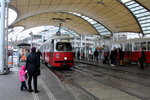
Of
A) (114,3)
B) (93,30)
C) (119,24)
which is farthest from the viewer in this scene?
(93,30)

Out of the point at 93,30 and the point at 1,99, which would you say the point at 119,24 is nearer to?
the point at 93,30

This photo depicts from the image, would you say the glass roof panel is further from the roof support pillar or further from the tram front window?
the roof support pillar

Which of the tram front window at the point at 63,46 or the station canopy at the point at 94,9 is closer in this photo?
the tram front window at the point at 63,46

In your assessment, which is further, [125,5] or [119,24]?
[119,24]

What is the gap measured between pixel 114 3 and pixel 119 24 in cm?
904

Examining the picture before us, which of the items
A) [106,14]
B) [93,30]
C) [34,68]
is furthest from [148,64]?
[93,30]

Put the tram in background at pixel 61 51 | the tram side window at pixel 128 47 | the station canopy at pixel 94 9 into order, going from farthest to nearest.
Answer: the station canopy at pixel 94 9, the tram side window at pixel 128 47, the tram in background at pixel 61 51

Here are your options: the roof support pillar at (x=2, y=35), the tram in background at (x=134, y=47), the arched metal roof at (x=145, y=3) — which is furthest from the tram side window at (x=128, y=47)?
the roof support pillar at (x=2, y=35)

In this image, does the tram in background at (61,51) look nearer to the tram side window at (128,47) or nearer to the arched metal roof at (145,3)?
the tram side window at (128,47)

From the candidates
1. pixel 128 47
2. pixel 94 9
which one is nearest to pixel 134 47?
pixel 128 47

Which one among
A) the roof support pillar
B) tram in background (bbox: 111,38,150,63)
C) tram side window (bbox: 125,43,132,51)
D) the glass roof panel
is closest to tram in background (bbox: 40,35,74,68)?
the roof support pillar

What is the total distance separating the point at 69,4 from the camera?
31.5m

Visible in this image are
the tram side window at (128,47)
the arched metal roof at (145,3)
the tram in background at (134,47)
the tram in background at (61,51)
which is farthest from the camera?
the tram side window at (128,47)

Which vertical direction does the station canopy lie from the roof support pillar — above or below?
above
